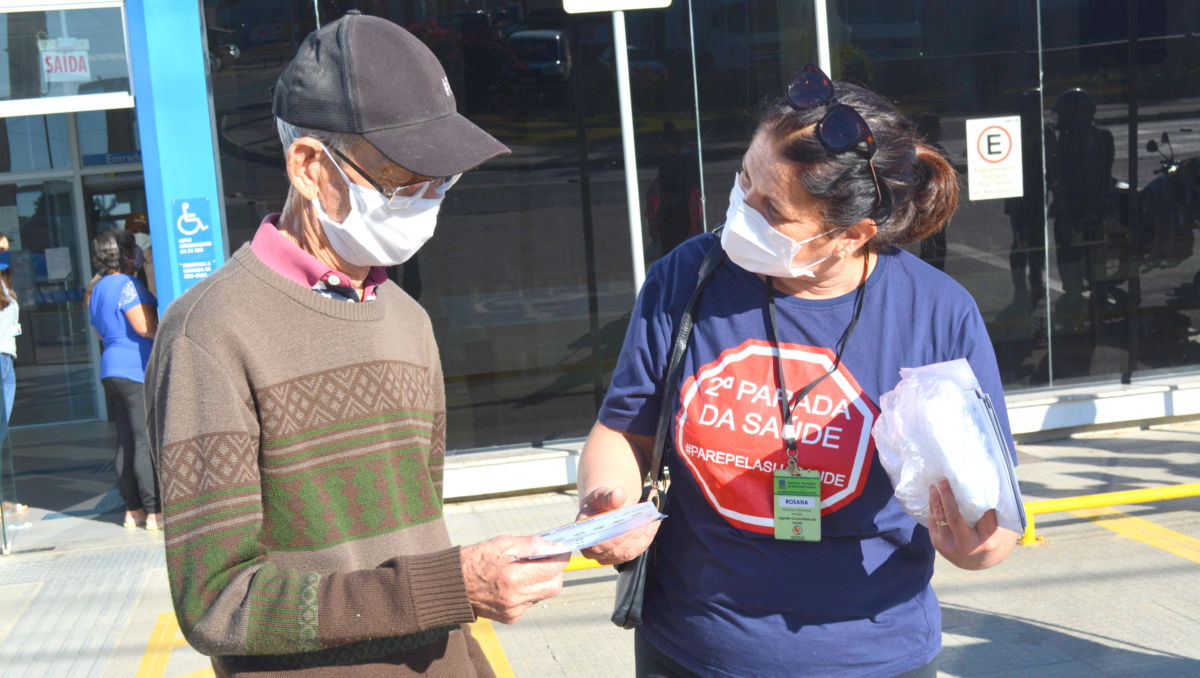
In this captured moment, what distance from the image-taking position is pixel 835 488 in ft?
6.91

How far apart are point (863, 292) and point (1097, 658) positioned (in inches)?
120

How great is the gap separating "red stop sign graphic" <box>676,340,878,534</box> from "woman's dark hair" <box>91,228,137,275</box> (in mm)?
5986

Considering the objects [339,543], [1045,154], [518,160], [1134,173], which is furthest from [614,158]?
[339,543]

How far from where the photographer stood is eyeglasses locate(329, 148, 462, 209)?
177cm

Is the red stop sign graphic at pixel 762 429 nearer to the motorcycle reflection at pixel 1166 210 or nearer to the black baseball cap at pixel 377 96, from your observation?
the black baseball cap at pixel 377 96

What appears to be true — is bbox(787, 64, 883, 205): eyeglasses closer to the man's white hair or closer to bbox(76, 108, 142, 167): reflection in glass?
the man's white hair

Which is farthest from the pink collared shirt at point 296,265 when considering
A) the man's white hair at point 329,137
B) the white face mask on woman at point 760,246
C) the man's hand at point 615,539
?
the white face mask on woman at point 760,246

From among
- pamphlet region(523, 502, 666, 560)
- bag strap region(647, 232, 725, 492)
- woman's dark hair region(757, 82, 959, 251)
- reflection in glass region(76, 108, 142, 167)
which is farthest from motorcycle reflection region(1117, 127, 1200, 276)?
reflection in glass region(76, 108, 142, 167)

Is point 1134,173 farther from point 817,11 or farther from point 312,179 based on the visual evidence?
point 312,179

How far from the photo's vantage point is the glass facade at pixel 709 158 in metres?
7.30

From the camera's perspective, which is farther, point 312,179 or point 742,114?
point 742,114

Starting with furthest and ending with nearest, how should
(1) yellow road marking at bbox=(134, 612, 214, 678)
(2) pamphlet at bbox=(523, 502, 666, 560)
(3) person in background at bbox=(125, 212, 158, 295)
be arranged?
(3) person in background at bbox=(125, 212, 158, 295)
(1) yellow road marking at bbox=(134, 612, 214, 678)
(2) pamphlet at bbox=(523, 502, 666, 560)

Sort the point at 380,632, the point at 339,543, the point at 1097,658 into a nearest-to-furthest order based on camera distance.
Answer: the point at 380,632 < the point at 339,543 < the point at 1097,658

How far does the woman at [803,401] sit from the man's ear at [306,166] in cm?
78
